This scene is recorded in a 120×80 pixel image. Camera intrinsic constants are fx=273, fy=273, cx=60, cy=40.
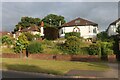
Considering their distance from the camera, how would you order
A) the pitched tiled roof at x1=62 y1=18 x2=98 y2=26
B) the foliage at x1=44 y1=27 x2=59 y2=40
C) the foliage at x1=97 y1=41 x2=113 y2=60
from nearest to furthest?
the foliage at x1=97 y1=41 x2=113 y2=60, the foliage at x1=44 y1=27 x2=59 y2=40, the pitched tiled roof at x1=62 y1=18 x2=98 y2=26

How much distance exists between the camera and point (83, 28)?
68.2 m

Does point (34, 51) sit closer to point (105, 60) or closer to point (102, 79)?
point (105, 60)

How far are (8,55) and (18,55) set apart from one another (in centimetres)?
153

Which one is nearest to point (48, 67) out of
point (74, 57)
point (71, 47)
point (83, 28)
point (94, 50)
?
point (74, 57)

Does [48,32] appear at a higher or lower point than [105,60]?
higher

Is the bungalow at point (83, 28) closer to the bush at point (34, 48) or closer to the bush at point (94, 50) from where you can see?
the bush at point (94, 50)

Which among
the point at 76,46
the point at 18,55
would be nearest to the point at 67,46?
the point at 76,46

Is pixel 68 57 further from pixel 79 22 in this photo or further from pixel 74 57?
pixel 79 22

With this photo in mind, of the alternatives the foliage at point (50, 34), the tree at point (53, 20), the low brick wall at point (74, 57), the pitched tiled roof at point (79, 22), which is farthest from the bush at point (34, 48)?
the tree at point (53, 20)

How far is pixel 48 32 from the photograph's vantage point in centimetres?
6156

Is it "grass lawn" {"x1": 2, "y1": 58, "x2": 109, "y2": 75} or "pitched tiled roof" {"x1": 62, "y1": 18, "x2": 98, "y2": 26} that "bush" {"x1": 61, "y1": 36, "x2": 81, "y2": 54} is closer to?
"grass lawn" {"x1": 2, "y1": 58, "x2": 109, "y2": 75}

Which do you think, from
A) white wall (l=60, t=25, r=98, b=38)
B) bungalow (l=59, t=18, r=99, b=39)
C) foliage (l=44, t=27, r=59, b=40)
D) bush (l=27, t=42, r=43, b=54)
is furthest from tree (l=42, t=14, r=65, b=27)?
bush (l=27, t=42, r=43, b=54)

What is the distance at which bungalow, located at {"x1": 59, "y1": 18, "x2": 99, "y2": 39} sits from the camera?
6722 cm

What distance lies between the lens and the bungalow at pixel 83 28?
221ft
